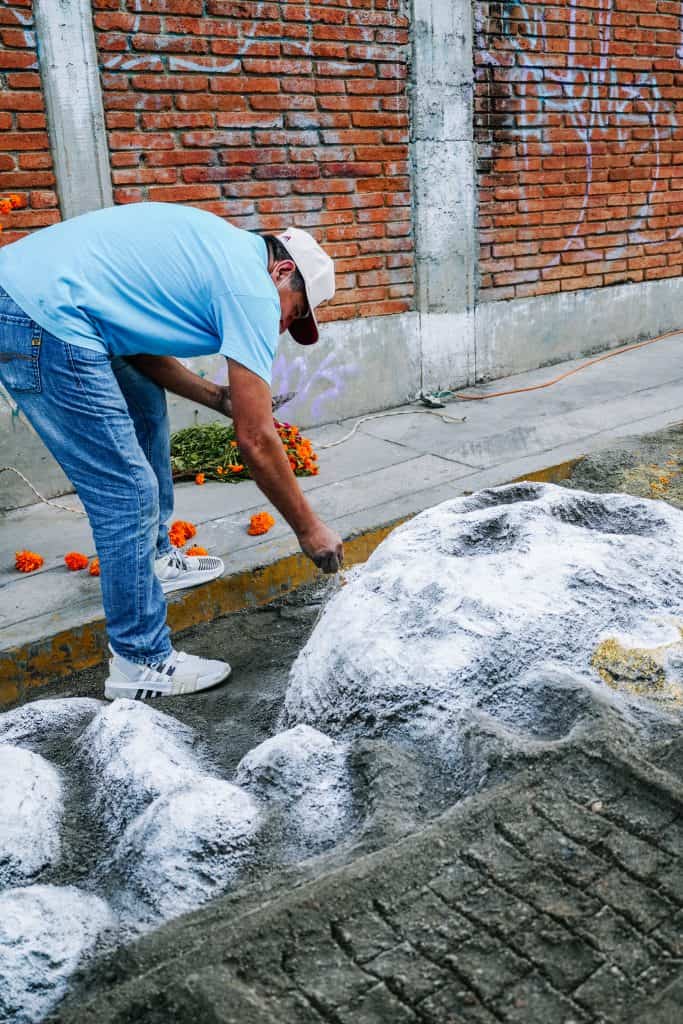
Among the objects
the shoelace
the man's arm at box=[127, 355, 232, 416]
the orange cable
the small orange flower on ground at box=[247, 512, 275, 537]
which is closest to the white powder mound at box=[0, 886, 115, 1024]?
the man's arm at box=[127, 355, 232, 416]

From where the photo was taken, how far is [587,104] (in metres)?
7.09

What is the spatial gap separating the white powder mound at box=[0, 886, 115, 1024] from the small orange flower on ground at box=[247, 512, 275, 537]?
97.6 inches

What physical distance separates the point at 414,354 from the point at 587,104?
2596 millimetres

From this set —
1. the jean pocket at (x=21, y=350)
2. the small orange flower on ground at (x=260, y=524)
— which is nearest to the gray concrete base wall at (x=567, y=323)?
the small orange flower on ground at (x=260, y=524)

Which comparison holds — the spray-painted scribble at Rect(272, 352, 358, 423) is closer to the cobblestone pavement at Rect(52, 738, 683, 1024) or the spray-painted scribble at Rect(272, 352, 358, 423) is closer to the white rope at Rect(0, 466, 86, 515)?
the white rope at Rect(0, 466, 86, 515)

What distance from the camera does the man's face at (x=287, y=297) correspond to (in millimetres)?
2738

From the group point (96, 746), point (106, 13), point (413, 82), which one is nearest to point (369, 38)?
point (413, 82)

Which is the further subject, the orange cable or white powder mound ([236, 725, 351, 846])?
the orange cable

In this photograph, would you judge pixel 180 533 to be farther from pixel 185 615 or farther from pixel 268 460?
pixel 268 460

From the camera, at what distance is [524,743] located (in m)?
1.90

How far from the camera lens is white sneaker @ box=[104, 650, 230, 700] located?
304cm

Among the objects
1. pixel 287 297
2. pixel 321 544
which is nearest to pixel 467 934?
pixel 321 544

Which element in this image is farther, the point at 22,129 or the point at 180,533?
the point at 22,129

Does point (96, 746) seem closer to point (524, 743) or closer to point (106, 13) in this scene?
point (524, 743)
